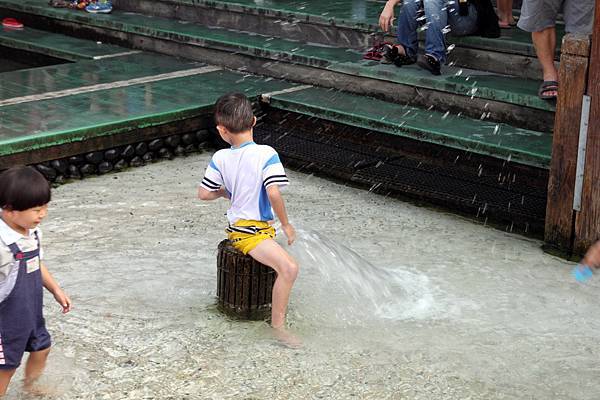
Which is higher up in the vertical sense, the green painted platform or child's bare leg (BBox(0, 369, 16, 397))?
the green painted platform

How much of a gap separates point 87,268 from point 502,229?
9.90 ft

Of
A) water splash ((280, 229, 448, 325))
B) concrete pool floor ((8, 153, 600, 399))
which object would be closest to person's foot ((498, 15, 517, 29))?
concrete pool floor ((8, 153, 600, 399))

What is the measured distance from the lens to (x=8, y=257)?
13.5ft

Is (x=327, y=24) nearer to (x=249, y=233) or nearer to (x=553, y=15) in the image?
(x=553, y=15)

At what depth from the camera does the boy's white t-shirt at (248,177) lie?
5.12 metres

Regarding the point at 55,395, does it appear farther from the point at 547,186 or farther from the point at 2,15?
the point at 2,15

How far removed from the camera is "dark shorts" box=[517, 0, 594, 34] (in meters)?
7.34

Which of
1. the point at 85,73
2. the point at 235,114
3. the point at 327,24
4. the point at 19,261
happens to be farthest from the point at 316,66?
the point at 19,261

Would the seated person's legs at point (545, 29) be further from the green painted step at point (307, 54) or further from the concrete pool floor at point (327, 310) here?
the concrete pool floor at point (327, 310)

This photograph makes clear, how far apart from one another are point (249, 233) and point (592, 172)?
247 cm

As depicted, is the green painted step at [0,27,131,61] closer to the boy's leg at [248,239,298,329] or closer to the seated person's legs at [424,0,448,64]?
the seated person's legs at [424,0,448,64]

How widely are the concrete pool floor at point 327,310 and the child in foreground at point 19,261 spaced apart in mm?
449

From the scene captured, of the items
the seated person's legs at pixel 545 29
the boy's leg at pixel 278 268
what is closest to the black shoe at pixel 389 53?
the seated person's legs at pixel 545 29

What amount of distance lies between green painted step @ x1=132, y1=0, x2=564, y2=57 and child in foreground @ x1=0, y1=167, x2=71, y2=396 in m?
5.37
